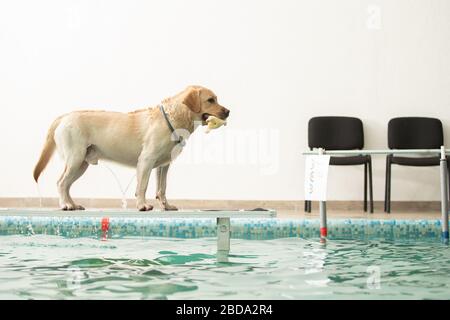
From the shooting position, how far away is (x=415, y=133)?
240 inches

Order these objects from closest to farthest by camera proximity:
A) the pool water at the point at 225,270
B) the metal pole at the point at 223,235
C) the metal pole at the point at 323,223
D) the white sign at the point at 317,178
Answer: the pool water at the point at 225,270 < the metal pole at the point at 223,235 < the white sign at the point at 317,178 < the metal pole at the point at 323,223

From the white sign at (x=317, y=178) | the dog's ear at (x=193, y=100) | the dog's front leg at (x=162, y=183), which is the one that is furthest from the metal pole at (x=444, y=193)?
the dog's front leg at (x=162, y=183)

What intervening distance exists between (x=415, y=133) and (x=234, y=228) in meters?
2.63

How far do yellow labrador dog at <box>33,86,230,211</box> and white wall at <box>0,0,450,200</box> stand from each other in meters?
3.14

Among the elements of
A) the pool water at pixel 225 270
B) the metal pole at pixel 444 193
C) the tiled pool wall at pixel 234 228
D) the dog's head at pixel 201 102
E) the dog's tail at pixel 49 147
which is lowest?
the pool water at pixel 225 270

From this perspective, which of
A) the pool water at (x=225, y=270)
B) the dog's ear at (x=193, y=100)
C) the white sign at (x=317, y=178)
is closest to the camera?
the pool water at (x=225, y=270)

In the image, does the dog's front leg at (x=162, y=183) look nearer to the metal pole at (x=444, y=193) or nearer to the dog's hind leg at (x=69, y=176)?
the dog's hind leg at (x=69, y=176)

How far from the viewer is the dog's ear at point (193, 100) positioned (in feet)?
11.0

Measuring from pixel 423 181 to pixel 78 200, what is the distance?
12.0 ft

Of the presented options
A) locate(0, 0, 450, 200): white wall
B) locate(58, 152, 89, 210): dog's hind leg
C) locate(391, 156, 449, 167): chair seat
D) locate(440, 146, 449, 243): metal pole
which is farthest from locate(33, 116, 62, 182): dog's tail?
locate(391, 156, 449, 167): chair seat

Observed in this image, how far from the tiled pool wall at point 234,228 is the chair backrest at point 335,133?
76.8 inches

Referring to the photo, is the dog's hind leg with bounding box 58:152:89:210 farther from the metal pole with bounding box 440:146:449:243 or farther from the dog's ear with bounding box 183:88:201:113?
the metal pole with bounding box 440:146:449:243
